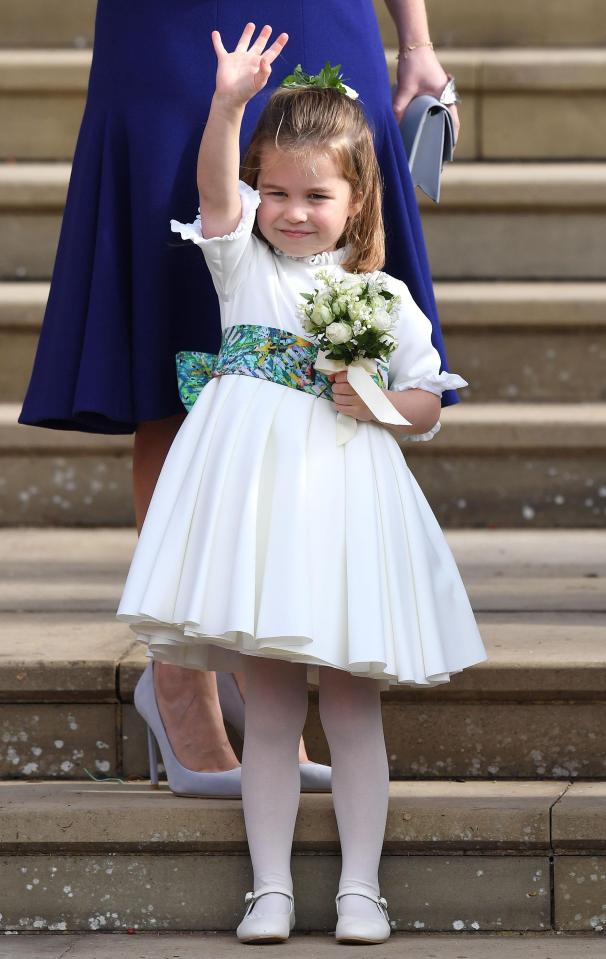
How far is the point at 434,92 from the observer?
2541mm

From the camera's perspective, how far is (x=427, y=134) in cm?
249

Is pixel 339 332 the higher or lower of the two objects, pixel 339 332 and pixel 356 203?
the lower

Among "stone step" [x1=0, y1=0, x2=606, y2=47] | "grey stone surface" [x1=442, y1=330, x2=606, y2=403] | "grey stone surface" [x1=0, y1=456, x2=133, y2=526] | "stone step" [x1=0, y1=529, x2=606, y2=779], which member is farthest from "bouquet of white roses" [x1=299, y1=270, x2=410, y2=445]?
"stone step" [x1=0, y1=0, x2=606, y2=47]

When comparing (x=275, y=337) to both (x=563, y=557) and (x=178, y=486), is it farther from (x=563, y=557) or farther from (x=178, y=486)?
(x=563, y=557)

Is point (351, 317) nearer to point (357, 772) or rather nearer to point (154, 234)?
point (154, 234)

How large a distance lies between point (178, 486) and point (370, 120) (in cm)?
70

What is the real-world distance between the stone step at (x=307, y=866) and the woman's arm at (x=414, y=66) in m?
1.19

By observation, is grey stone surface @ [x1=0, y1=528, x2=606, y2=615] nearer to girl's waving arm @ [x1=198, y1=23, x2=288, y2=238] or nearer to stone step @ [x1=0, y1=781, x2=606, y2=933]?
stone step @ [x1=0, y1=781, x2=606, y2=933]

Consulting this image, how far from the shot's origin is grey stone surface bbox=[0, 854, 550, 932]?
83.5 inches

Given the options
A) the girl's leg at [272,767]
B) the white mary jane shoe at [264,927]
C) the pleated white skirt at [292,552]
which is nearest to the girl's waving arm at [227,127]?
the pleated white skirt at [292,552]

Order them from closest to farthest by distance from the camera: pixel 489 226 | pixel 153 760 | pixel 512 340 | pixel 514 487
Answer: pixel 153 760, pixel 514 487, pixel 512 340, pixel 489 226

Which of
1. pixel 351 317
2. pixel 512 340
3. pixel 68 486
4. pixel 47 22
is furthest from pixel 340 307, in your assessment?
pixel 47 22

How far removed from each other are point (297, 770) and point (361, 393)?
55 centimetres

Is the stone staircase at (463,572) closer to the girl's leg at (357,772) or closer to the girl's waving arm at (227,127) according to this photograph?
the girl's leg at (357,772)
